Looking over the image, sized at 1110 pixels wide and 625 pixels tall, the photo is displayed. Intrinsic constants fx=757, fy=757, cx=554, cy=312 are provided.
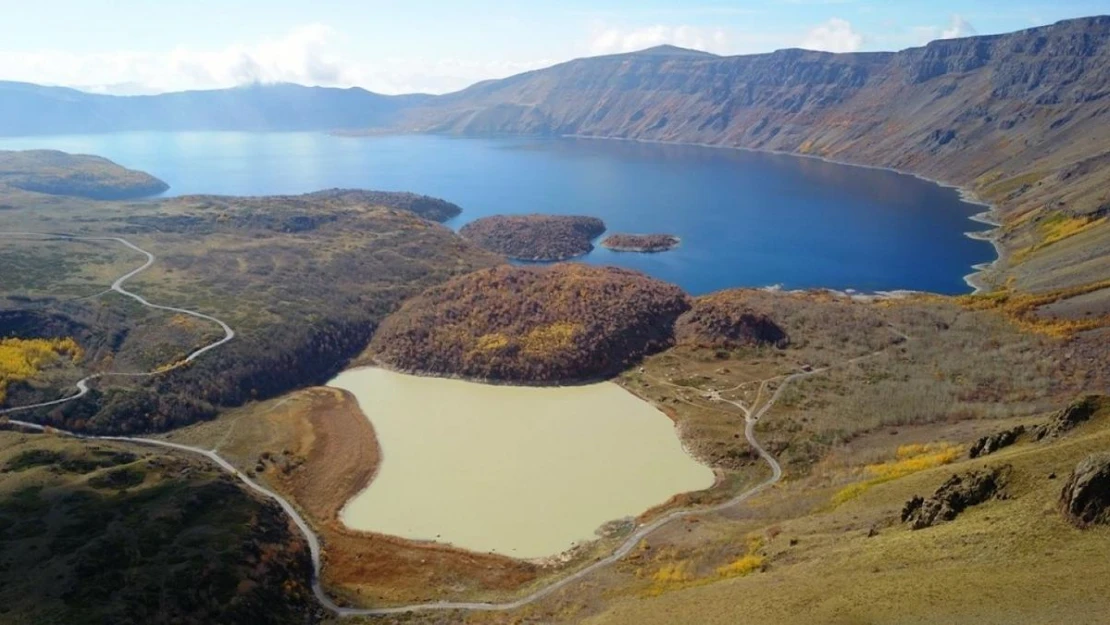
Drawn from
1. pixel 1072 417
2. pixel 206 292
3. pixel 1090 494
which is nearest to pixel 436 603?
pixel 1090 494

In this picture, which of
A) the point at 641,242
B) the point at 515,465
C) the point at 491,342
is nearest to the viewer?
the point at 515,465

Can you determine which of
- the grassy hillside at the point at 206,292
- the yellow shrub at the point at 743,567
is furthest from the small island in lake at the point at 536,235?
the yellow shrub at the point at 743,567

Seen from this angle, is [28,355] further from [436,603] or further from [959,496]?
[959,496]

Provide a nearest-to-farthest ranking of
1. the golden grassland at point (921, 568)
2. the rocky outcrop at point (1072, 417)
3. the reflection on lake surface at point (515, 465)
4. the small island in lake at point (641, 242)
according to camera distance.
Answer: the golden grassland at point (921, 568), the rocky outcrop at point (1072, 417), the reflection on lake surface at point (515, 465), the small island in lake at point (641, 242)

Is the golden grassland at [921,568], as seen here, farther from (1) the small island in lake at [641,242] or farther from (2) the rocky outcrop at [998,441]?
(1) the small island in lake at [641,242]

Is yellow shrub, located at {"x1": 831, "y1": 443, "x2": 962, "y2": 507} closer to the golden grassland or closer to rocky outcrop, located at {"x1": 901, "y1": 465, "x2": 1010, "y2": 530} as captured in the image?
the golden grassland

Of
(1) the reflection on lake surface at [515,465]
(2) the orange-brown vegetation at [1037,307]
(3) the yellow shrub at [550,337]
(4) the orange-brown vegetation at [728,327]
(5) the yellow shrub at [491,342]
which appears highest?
(2) the orange-brown vegetation at [1037,307]
